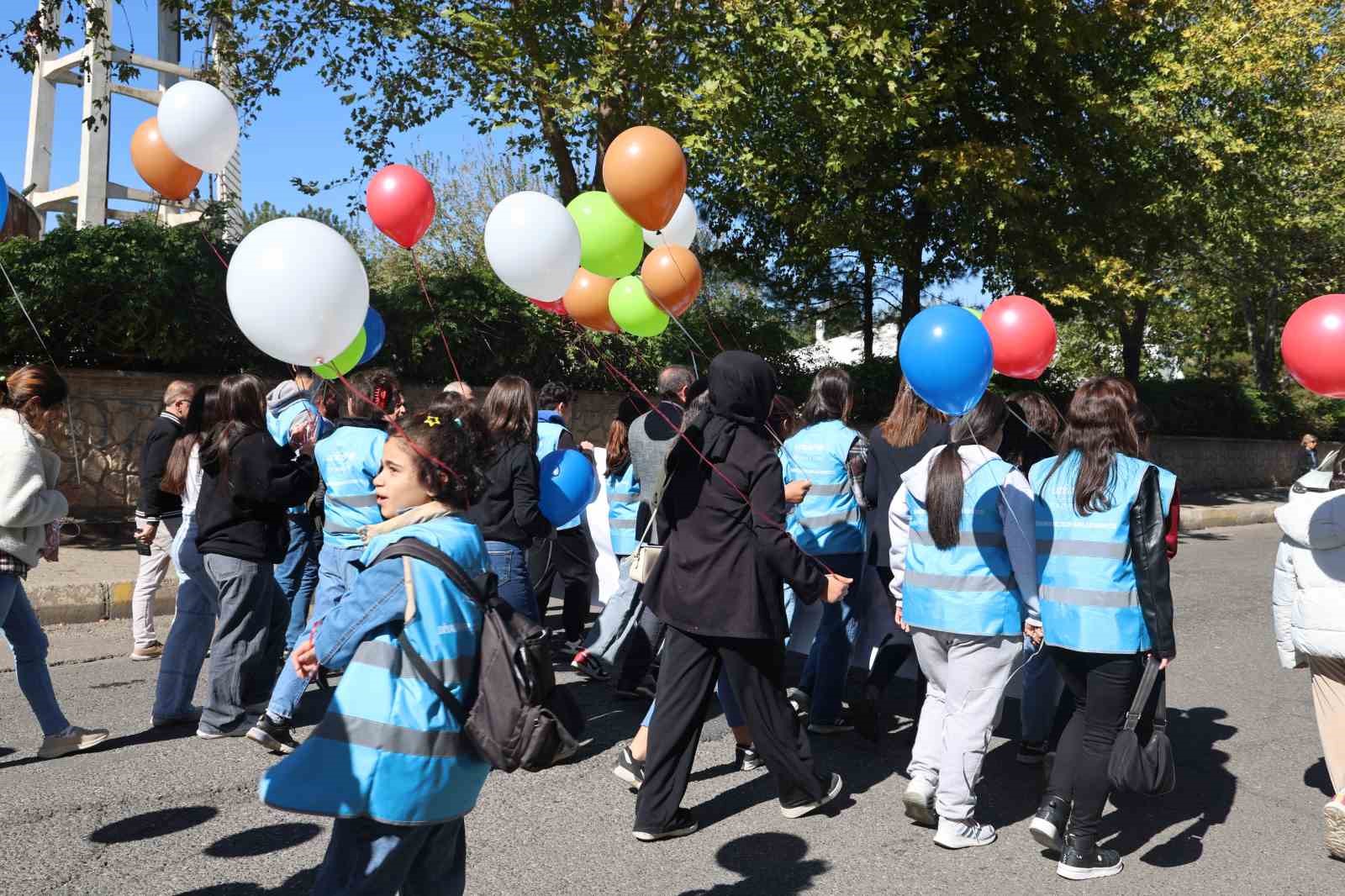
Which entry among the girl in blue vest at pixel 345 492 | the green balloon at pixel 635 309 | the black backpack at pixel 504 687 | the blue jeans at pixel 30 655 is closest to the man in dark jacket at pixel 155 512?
the blue jeans at pixel 30 655

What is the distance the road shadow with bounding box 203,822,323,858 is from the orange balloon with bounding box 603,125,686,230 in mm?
3069

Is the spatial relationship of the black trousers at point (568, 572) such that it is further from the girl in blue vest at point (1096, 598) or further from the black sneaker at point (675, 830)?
the girl in blue vest at point (1096, 598)

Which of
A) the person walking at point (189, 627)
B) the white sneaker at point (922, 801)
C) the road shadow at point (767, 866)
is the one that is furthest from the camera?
the person walking at point (189, 627)

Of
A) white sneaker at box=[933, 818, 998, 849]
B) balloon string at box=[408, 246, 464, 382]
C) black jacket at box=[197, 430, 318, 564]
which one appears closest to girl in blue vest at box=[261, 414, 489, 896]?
white sneaker at box=[933, 818, 998, 849]

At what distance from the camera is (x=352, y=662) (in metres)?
2.56

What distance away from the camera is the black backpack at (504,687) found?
7.96 feet

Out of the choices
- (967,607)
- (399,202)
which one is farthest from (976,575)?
(399,202)

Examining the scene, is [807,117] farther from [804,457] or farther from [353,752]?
[353,752]

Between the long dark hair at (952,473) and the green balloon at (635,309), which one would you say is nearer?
the long dark hair at (952,473)

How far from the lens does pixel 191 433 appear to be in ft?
17.4

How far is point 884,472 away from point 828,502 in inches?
13.0

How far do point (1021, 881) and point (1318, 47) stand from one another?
22.3m

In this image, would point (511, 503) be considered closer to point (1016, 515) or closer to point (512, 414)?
point (512, 414)

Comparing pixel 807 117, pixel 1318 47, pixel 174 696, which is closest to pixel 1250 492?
pixel 1318 47
